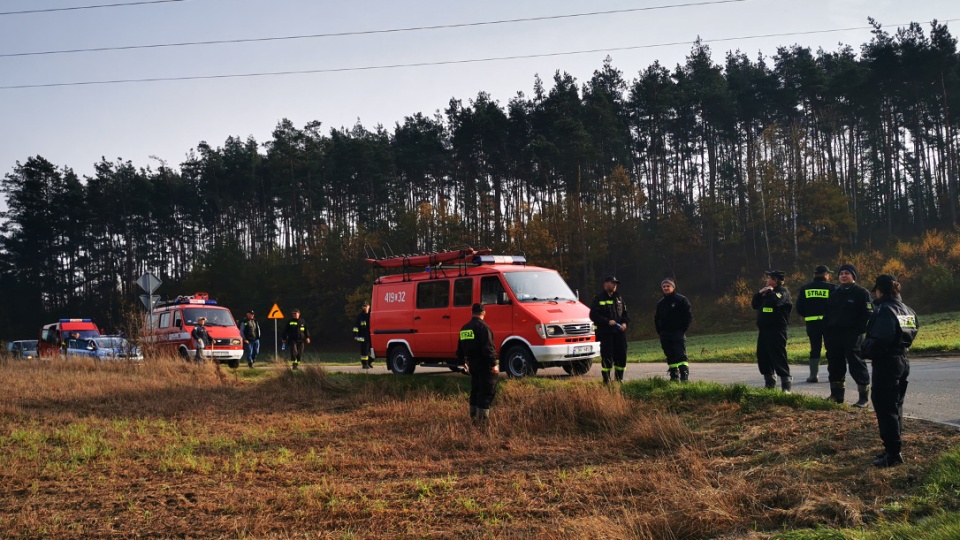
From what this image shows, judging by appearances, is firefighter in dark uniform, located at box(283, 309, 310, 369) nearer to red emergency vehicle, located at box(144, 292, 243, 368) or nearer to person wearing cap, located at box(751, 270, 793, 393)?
red emergency vehicle, located at box(144, 292, 243, 368)

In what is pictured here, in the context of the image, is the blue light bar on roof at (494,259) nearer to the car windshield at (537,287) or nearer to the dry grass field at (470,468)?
the car windshield at (537,287)

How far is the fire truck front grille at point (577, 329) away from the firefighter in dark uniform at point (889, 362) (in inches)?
280

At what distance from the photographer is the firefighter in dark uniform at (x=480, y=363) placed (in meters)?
10.7

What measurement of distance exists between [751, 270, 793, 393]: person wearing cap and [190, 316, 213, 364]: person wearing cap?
1611cm

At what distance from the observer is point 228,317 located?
2483 cm

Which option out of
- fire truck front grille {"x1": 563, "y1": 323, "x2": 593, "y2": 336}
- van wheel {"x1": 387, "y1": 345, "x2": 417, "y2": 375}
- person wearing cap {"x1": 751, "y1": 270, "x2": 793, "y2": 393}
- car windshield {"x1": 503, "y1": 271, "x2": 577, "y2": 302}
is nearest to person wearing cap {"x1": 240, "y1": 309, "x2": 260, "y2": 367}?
van wheel {"x1": 387, "y1": 345, "x2": 417, "y2": 375}

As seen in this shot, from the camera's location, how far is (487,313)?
48.2 ft

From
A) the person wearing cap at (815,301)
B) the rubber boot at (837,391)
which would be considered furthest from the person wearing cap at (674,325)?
the rubber boot at (837,391)

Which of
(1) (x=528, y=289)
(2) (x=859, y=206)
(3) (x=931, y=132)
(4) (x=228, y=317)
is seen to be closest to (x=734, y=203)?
(2) (x=859, y=206)

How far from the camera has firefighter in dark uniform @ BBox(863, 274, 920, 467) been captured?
6.95m

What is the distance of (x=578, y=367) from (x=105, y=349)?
19420 mm

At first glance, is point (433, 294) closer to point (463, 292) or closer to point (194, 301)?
point (463, 292)

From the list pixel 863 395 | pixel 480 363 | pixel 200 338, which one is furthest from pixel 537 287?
pixel 200 338

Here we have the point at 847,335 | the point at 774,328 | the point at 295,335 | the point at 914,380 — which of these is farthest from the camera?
the point at 295,335
